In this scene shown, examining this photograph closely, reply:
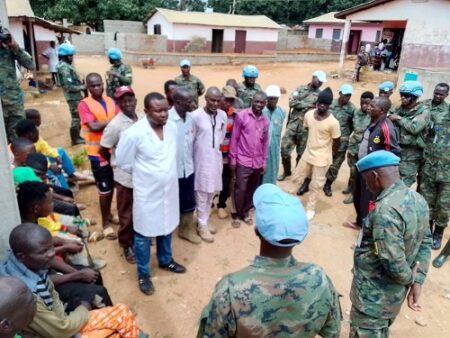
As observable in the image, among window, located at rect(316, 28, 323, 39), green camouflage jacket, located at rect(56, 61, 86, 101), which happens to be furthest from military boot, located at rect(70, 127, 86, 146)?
window, located at rect(316, 28, 323, 39)

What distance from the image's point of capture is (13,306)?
154cm

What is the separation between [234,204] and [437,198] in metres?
2.64

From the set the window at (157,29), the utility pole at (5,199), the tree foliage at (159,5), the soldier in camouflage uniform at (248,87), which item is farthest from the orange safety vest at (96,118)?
the window at (157,29)

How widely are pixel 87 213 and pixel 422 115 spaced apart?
4594mm

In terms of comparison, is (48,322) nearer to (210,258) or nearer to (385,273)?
(385,273)

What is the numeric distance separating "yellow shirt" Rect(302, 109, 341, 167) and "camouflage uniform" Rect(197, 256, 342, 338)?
3757 millimetres

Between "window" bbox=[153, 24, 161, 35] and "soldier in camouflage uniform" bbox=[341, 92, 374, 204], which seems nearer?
"soldier in camouflage uniform" bbox=[341, 92, 374, 204]

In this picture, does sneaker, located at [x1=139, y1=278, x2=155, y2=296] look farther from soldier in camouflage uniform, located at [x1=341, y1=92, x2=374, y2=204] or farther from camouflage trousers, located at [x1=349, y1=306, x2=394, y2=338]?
soldier in camouflage uniform, located at [x1=341, y1=92, x2=374, y2=204]

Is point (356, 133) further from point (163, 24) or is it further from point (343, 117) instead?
point (163, 24)

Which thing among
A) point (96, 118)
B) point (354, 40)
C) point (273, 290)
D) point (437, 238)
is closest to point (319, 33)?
point (354, 40)

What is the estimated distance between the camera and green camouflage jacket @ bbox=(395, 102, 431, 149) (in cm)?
458

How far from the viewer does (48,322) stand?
206cm

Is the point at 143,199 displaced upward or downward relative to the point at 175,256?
upward

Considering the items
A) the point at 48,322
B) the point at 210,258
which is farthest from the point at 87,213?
the point at 48,322
